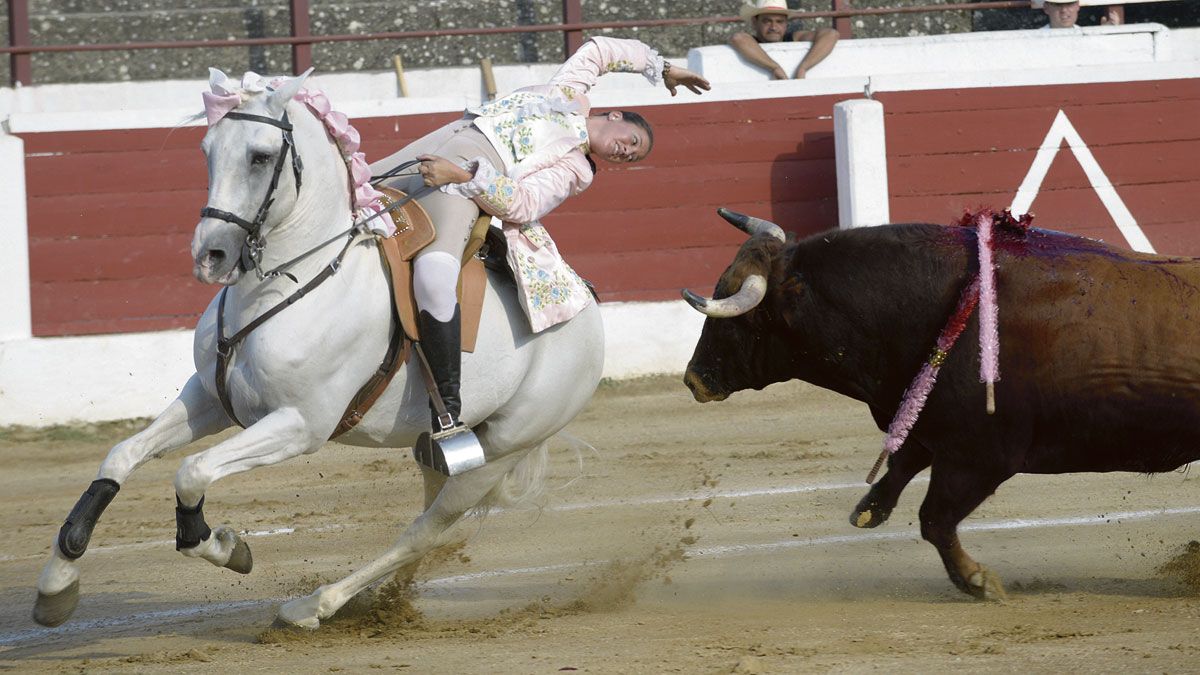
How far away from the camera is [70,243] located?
30.2ft

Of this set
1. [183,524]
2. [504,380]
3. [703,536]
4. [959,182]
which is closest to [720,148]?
[959,182]

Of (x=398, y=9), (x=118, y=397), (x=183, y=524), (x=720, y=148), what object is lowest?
(x=118, y=397)

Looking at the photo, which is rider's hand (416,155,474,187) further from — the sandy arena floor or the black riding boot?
the sandy arena floor

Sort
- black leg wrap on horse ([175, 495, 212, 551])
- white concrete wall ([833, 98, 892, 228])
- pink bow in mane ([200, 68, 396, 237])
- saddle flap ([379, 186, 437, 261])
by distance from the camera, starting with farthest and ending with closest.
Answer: white concrete wall ([833, 98, 892, 228]) < saddle flap ([379, 186, 437, 261]) < black leg wrap on horse ([175, 495, 212, 551]) < pink bow in mane ([200, 68, 396, 237])

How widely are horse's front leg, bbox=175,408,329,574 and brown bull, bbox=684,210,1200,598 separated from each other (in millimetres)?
1302

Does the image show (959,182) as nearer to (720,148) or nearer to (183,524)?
(720,148)

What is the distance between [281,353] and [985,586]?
2276 millimetres

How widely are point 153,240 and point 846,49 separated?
5182 mm

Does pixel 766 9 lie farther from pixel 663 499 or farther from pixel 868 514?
pixel 868 514

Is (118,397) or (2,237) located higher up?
(2,237)

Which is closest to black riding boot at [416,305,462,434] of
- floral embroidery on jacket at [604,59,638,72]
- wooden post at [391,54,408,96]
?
floral embroidery on jacket at [604,59,638,72]

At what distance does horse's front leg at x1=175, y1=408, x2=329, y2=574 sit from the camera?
4035mm

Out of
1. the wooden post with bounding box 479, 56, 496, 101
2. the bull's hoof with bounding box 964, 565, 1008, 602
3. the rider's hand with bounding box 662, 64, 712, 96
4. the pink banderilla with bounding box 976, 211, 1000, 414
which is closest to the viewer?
the pink banderilla with bounding box 976, 211, 1000, 414

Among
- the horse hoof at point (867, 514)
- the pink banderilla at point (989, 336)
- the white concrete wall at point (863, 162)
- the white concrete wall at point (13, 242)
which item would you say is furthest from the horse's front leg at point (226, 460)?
the white concrete wall at point (863, 162)
